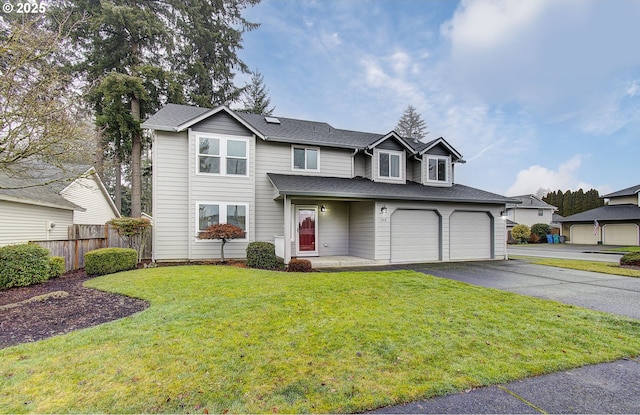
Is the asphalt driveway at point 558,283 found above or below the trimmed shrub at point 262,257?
below

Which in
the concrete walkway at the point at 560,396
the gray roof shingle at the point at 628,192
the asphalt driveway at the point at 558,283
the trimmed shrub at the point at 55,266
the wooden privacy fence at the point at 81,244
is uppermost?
the gray roof shingle at the point at 628,192

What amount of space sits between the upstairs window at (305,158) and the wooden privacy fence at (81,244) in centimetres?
674

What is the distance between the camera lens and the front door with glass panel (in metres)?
12.4

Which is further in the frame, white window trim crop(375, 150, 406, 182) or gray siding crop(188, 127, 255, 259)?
white window trim crop(375, 150, 406, 182)

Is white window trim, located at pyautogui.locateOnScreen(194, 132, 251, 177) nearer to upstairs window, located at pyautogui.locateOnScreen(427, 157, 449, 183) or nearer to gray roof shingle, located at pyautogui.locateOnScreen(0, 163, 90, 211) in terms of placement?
gray roof shingle, located at pyautogui.locateOnScreen(0, 163, 90, 211)

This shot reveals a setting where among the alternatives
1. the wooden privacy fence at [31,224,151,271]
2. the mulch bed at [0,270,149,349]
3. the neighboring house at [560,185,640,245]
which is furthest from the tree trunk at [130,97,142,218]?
the neighboring house at [560,185,640,245]

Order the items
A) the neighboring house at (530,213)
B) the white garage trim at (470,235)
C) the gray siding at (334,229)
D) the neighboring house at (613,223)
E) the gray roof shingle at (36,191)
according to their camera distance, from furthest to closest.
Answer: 1. the neighboring house at (530,213)
2. the neighboring house at (613,223)
3. the gray siding at (334,229)
4. the white garage trim at (470,235)
5. the gray roof shingle at (36,191)

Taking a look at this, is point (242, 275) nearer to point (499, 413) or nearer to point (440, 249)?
point (499, 413)

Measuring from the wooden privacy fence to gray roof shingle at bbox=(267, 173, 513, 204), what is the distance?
6245 mm

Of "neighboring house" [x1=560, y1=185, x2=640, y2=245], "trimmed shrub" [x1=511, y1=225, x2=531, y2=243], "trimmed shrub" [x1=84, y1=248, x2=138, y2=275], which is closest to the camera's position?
"trimmed shrub" [x1=84, y1=248, x2=138, y2=275]

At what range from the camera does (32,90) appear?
582cm

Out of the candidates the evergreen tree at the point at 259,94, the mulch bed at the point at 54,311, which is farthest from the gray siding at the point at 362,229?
the evergreen tree at the point at 259,94

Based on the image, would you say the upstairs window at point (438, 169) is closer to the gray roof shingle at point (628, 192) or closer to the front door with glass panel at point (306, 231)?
the front door with glass panel at point (306, 231)

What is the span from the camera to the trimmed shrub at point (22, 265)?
6918mm
